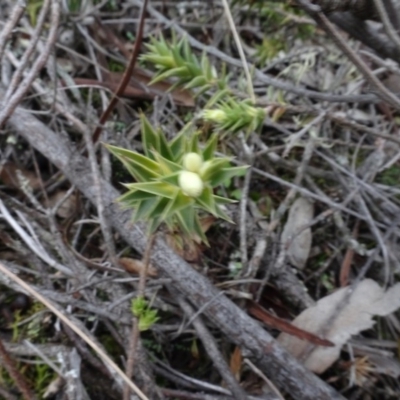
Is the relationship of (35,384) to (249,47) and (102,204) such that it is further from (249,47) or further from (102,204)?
(249,47)

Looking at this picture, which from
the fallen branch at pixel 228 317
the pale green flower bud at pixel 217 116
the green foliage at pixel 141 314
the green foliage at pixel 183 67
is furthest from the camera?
A: the green foliage at pixel 183 67

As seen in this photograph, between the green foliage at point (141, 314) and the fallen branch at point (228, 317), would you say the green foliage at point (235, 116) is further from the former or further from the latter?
the green foliage at point (141, 314)

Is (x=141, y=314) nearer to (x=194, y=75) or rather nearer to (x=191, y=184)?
(x=191, y=184)

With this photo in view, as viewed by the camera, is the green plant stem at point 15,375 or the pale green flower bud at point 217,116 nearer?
the green plant stem at point 15,375

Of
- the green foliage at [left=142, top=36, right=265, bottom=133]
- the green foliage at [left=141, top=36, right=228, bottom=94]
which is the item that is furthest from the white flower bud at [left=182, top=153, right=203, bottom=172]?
the green foliage at [left=141, top=36, right=228, bottom=94]

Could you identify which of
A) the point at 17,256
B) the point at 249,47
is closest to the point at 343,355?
the point at 17,256

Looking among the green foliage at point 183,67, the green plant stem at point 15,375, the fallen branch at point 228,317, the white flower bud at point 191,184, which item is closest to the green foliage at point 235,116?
the green foliage at point 183,67

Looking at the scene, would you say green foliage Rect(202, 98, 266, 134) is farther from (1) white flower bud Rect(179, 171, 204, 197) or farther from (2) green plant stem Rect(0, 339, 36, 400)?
(2) green plant stem Rect(0, 339, 36, 400)

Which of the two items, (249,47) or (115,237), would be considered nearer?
(115,237)
